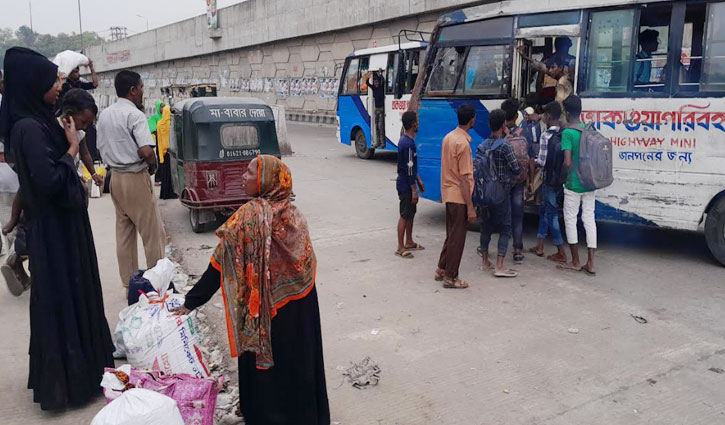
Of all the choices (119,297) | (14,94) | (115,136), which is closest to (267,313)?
(14,94)

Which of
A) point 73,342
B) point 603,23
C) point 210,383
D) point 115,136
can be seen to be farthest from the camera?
point 603,23

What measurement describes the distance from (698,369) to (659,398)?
23.1 inches

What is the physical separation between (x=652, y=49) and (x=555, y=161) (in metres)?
1.66

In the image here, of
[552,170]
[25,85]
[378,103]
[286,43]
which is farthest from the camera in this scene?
[286,43]

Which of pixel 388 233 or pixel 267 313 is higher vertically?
pixel 267 313

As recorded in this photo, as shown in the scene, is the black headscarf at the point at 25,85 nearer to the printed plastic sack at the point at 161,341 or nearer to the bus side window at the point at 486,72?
the printed plastic sack at the point at 161,341

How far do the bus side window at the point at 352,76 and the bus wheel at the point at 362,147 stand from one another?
3.48 ft

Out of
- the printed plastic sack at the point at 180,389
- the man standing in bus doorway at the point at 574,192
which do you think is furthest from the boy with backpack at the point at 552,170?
the printed plastic sack at the point at 180,389

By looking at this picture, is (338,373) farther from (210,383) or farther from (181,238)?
(181,238)

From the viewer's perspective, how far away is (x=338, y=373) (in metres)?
4.08

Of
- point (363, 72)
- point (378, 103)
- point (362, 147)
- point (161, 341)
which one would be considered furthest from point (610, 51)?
point (362, 147)

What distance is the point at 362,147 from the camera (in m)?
15.3

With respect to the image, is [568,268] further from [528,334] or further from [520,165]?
[528,334]

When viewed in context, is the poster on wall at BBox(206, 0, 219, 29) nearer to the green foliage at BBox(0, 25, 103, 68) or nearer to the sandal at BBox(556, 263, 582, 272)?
the sandal at BBox(556, 263, 582, 272)
